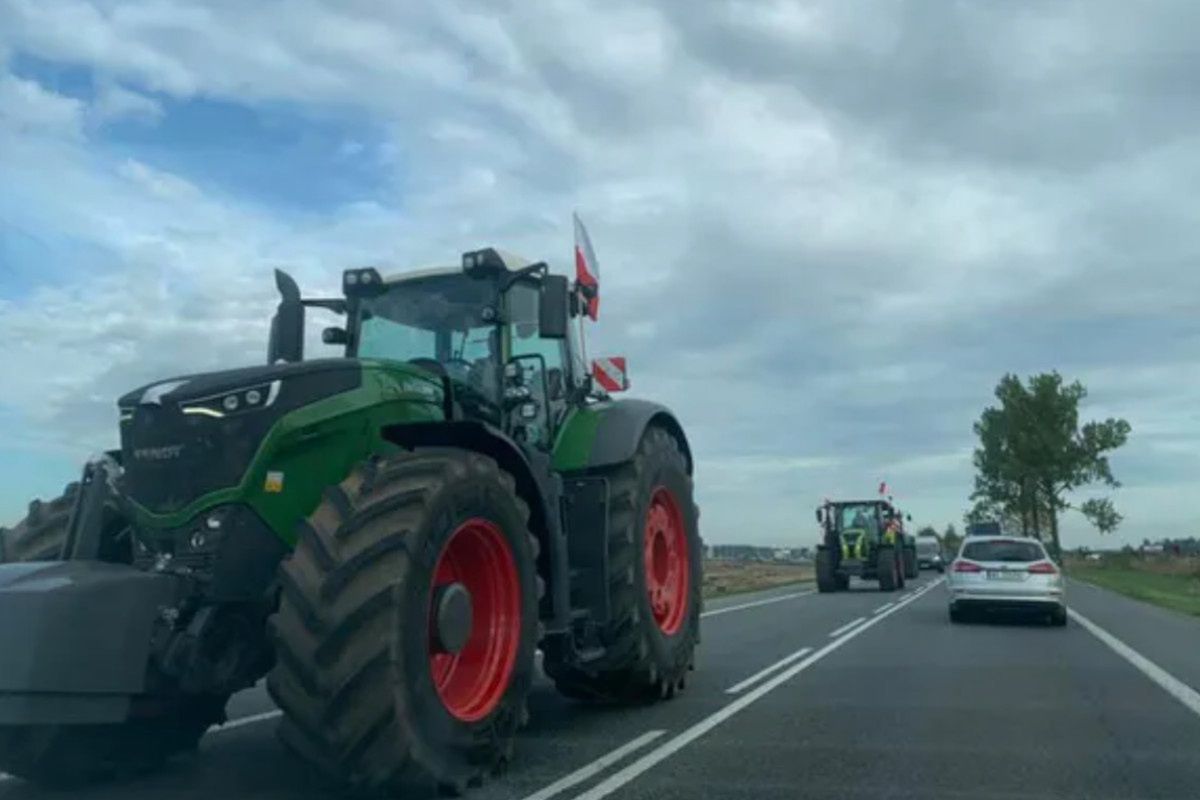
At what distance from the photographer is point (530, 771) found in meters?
7.89

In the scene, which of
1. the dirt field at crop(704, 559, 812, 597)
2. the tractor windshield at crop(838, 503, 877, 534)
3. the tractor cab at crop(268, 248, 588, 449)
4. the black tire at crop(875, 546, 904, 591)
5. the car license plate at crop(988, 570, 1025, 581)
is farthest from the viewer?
the dirt field at crop(704, 559, 812, 597)

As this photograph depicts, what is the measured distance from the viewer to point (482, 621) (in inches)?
307

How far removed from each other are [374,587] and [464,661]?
155 centimetres

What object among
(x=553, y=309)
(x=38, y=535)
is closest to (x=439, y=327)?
(x=553, y=309)

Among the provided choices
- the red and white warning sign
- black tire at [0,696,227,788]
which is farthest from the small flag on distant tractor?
black tire at [0,696,227,788]

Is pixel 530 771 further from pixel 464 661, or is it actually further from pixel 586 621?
pixel 586 621

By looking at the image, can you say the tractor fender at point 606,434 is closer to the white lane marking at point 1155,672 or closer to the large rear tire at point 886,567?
the white lane marking at point 1155,672

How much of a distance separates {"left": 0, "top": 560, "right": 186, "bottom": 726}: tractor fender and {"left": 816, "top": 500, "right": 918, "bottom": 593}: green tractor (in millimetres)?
33916

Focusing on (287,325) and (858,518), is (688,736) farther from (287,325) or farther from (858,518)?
(858,518)

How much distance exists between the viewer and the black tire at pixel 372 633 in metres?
6.14

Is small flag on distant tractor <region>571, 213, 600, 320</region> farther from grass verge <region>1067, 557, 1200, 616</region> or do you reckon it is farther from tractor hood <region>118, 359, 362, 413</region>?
grass verge <region>1067, 557, 1200, 616</region>

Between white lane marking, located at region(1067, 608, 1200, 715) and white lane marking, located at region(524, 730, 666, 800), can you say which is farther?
white lane marking, located at region(1067, 608, 1200, 715)

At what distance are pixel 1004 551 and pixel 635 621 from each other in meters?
15.0

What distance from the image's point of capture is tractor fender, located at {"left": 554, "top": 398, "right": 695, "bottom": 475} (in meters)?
9.98
